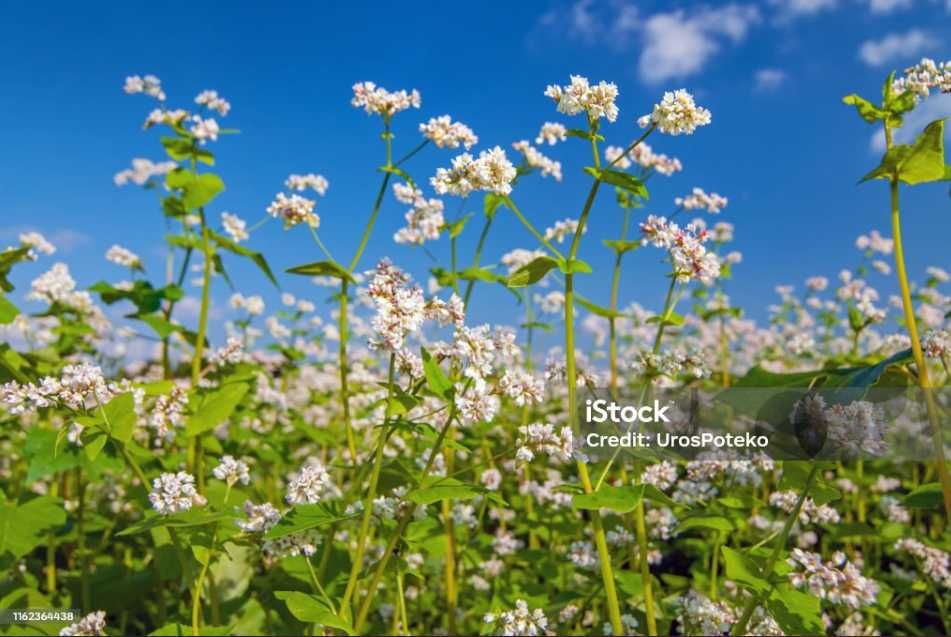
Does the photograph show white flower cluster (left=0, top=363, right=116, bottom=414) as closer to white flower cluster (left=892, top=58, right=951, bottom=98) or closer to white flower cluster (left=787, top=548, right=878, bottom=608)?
white flower cluster (left=787, top=548, right=878, bottom=608)

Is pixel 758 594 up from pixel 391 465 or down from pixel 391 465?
down

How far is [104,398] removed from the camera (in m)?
2.71

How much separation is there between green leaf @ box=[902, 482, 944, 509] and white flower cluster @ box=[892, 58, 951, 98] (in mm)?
1607

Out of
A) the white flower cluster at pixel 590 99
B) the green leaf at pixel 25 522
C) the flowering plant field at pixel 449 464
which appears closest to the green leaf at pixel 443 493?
the flowering plant field at pixel 449 464

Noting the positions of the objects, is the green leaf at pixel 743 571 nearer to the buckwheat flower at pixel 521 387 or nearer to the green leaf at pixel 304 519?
the buckwheat flower at pixel 521 387

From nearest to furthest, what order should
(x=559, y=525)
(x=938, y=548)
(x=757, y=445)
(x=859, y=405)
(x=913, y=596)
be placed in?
(x=859, y=405), (x=757, y=445), (x=559, y=525), (x=938, y=548), (x=913, y=596)

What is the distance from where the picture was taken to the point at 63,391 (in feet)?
8.54

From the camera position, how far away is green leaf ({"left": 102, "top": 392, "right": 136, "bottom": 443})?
8.54 ft

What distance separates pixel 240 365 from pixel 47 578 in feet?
6.93

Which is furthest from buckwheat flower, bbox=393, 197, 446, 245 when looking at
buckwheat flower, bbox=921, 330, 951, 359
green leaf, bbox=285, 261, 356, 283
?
buckwheat flower, bbox=921, 330, 951, 359

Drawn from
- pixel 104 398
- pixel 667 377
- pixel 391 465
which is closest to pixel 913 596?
pixel 667 377

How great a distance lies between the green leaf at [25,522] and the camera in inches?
135

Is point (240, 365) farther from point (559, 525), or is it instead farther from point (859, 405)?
point (859, 405)

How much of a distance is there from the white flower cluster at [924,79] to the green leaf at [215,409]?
3166 mm
